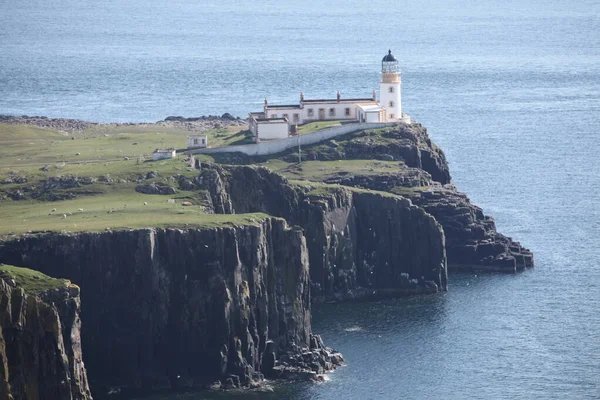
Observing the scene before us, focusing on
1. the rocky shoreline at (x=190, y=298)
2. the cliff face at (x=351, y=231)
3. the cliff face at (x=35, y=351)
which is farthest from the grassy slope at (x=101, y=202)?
the cliff face at (x=35, y=351)

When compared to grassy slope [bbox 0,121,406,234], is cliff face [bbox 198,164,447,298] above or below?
below

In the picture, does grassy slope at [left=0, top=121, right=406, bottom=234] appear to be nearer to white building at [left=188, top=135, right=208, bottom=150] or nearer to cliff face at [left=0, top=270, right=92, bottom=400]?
white building at [left=188, top=135, right=208, bottom=150]

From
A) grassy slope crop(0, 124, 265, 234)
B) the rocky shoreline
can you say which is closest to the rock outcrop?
grassy slope crop(0, 124, 265, 234)

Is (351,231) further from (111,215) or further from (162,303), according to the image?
(162,303)

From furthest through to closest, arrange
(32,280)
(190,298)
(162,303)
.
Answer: (190,298), (162,303), (32,280)

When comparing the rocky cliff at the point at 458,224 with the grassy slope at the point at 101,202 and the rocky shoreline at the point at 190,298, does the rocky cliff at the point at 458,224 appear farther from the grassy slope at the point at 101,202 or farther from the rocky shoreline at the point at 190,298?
the rocky shoreline at the point at 190,298

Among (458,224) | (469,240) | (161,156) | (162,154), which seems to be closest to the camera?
(161,156)

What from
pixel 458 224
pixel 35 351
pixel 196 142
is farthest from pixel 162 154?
pixel 35 351

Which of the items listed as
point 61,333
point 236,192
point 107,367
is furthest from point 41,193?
point 61,333
